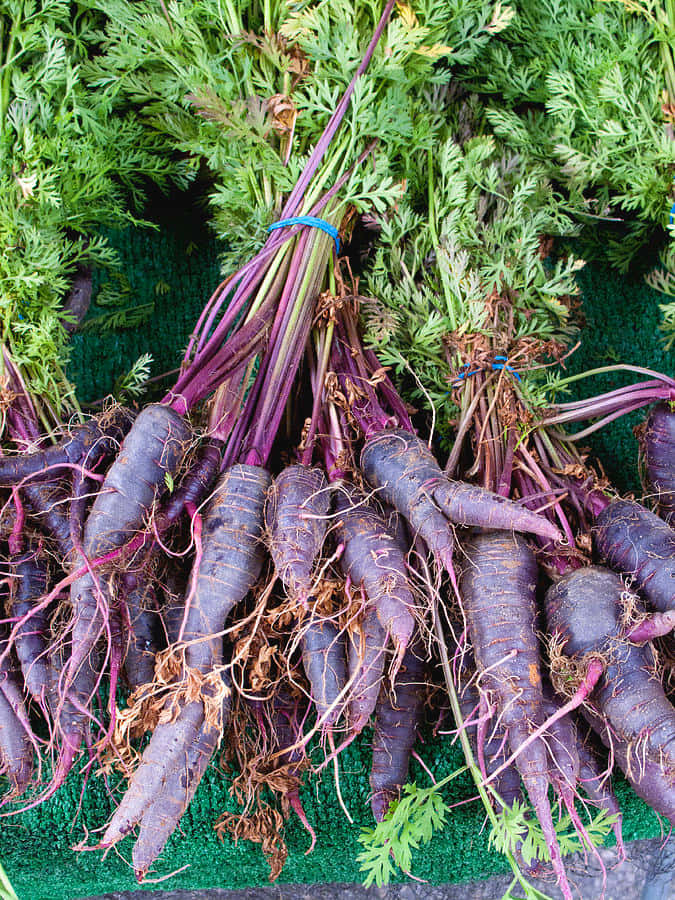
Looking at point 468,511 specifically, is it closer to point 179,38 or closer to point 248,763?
point 248,763

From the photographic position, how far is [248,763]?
1281mm

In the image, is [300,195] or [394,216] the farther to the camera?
[394,216]

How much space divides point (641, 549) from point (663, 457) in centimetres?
27

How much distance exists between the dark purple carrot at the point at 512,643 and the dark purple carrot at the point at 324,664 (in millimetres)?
283

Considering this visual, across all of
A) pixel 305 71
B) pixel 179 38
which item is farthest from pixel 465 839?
pixel 179 38

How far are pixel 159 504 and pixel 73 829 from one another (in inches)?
32.8

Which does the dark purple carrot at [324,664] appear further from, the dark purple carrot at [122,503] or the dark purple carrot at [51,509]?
the dark purple carrot at [51,509]

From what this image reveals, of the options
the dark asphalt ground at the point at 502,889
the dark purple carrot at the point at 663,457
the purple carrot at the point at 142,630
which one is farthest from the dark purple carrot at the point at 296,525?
the dark asphalt ground at the point at 502,889

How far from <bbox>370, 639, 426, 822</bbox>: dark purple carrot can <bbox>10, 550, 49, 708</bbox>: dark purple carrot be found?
72 centimetres

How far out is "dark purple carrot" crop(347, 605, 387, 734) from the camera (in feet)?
4.11

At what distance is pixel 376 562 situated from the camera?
1256 mm

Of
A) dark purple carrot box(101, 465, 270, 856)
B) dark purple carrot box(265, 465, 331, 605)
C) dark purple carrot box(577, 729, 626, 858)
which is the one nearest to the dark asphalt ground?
dark purple carrot box(577, 729, 626, 858)

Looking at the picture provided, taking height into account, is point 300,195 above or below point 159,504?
above

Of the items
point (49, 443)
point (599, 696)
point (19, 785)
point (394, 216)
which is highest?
point (394, 216)
